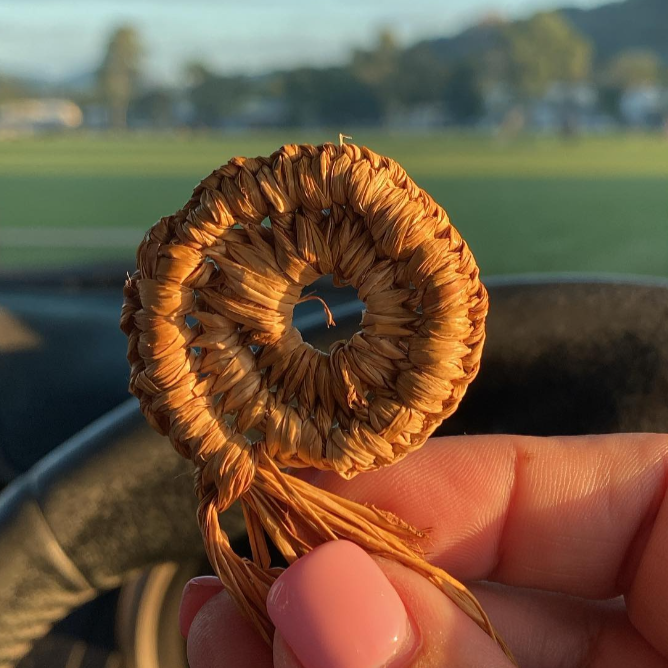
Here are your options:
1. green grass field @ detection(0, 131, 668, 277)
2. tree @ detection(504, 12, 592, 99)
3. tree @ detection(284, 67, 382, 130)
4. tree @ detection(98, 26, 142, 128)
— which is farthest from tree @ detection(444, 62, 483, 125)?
tree @ detection(98, 26, 142, 128)

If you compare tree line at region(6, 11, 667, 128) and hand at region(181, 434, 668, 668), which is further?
tree line at region(6, 11, 667, 128)

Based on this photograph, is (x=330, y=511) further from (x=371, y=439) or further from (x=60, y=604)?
(x=60, y=604)

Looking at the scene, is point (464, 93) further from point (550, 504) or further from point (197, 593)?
point (197, 593)

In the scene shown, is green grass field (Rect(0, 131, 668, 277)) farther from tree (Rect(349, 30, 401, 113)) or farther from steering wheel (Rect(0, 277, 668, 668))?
tree (Rect(349, 30, 401, 113))

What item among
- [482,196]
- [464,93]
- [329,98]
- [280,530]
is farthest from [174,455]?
[464,93]

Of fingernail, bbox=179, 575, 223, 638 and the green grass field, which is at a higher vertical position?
fingernail, bbox=179, 575, 223, 638

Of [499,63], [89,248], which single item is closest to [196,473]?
[89,248]

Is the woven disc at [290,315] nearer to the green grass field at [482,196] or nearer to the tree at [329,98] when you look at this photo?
the green grass field at [482,196]

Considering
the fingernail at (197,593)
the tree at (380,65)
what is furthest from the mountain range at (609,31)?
the fingernail at (197,593)
